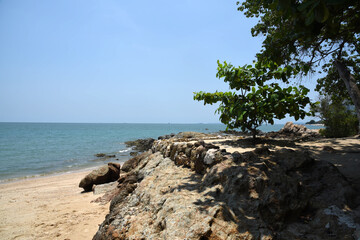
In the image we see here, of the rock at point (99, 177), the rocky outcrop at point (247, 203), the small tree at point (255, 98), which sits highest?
the small tree at point (255, 98)

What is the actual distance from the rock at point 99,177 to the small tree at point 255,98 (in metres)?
6.57

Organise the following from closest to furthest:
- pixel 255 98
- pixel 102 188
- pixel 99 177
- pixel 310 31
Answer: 1. pixel 310 31
2. pixel 255 98
3. pixel 102 188
4. pixel 99 177

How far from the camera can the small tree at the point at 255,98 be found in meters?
5.99

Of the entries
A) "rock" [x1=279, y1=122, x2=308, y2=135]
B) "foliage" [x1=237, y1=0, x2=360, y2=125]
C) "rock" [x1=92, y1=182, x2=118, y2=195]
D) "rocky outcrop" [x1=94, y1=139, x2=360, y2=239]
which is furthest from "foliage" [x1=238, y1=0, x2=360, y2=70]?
"rock" [x1=279, y1=122, x2=308, y2=135]

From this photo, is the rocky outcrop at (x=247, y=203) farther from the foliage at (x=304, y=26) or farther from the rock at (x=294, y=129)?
the rock at (x=294, y=129)

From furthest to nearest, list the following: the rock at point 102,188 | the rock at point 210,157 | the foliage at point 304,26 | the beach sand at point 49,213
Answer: the rock at point 102,188, the beach sand at point 49,213, the rock at point 210,157, the foliage at point 304,26

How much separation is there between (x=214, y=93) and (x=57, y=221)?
7.69 meters

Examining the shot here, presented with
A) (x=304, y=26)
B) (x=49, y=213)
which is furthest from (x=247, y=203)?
(x=49, y=213)

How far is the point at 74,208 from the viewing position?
7289 mm

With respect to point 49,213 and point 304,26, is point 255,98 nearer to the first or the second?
point 304,26

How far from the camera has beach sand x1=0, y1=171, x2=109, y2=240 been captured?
5543mm

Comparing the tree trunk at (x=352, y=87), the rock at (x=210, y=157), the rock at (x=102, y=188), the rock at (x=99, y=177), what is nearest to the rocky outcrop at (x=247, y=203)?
the rock at (x=210, y=157)

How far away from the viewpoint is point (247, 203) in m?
3.08

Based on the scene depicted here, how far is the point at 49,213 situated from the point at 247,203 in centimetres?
762
